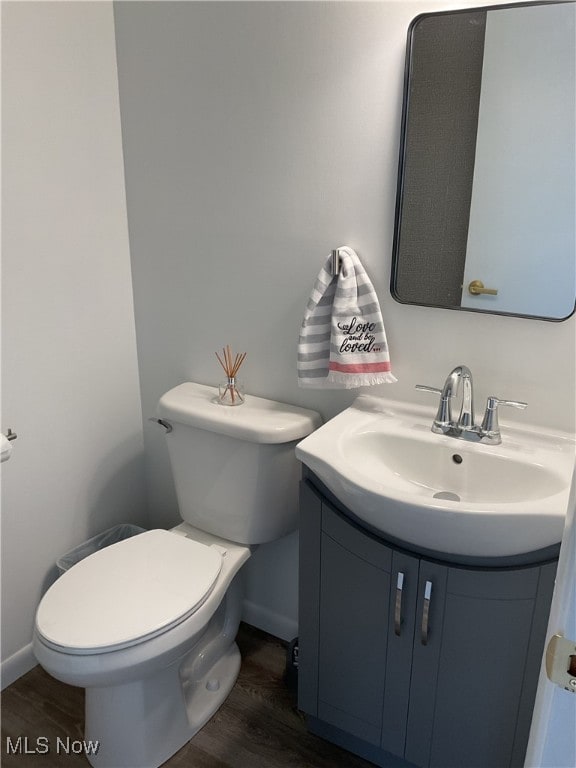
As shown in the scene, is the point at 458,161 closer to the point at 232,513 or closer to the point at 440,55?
the point at 440,55

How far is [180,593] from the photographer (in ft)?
5.21

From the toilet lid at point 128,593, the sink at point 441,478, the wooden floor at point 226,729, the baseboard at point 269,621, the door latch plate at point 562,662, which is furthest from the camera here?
the baseboard at point 269,621

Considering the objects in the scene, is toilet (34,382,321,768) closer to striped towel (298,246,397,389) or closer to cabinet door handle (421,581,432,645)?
striped towel (298,246,397,389)

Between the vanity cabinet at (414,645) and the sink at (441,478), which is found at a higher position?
the sink at (441,478)

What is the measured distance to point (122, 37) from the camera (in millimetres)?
1851

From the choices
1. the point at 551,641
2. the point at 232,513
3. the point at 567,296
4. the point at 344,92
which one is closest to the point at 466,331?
the point at 567,296

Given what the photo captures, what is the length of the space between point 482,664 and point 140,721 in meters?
0.85

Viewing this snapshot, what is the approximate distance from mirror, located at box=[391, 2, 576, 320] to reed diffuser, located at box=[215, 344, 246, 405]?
0.59m

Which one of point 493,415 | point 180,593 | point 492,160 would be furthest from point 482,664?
point 492,160

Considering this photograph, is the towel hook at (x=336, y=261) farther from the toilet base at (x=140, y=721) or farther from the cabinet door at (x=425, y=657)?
the toilet base at (x=140, y=721)

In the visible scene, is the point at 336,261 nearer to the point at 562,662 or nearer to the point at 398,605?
the point at 398,605

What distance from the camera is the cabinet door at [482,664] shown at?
132cm

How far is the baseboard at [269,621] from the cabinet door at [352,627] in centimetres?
42
